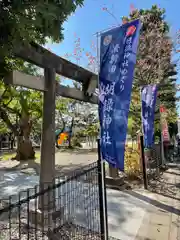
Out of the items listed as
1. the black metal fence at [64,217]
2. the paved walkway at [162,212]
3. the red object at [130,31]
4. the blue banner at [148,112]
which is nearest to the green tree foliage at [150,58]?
the blue banner at [148,112]

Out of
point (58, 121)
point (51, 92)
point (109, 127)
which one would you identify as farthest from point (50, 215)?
point (58, 121)

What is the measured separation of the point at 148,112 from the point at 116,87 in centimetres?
366

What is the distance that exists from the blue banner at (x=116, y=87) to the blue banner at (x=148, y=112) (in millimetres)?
3447

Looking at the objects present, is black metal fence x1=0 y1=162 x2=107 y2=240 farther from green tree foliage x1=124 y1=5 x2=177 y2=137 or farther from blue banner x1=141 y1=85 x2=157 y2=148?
green tree foliage x1=124 y1=5 x2=177 y2=137

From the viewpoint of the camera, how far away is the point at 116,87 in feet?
9.45

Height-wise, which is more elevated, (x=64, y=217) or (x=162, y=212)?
(x=64, y=217)

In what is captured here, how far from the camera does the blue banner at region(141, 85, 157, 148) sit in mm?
6125

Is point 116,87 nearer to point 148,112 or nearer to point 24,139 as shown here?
point 148,112

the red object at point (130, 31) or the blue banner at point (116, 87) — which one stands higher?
the red object at point (130, 31)

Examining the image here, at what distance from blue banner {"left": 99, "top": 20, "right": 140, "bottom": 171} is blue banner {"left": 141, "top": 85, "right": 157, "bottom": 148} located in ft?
11.3

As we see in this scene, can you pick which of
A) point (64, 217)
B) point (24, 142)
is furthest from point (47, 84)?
point (24, 142)

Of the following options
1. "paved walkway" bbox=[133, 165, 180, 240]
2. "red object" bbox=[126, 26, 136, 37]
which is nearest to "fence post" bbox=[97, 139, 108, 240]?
"paved walkway" bbox=[133, 165, 180, 240]

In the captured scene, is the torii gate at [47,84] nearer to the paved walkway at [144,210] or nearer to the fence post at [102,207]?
the fence post at [102,207]

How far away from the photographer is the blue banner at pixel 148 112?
6125mm
